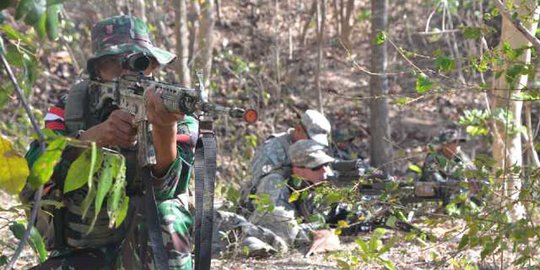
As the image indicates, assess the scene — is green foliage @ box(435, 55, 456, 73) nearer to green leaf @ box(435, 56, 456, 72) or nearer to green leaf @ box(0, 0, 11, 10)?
green leaf @ box(435, 56, 456, 72)

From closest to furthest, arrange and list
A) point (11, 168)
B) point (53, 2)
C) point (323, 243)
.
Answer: point (53, 2), point (11, 168), point (323, 243)

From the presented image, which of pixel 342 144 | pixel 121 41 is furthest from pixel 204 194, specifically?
pixel 342 144

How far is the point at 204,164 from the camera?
297 centimetres

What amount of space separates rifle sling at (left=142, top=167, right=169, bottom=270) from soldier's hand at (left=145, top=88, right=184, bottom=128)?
284 mm

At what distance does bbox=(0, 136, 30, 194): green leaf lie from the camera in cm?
171

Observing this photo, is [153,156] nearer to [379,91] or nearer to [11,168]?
[11,168]

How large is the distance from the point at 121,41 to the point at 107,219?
0.71 meters

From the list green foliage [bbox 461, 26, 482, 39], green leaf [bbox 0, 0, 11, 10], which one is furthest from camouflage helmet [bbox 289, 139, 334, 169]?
green leaf [bbox 0, 0, 11, 10]

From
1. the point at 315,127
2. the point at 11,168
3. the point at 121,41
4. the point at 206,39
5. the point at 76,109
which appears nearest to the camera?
the point at 11,168

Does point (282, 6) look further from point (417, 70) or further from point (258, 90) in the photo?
point (417, 70)

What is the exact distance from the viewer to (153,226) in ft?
9.96

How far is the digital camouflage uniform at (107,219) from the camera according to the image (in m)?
3.19

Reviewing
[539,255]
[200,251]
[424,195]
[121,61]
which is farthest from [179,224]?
[424,195]

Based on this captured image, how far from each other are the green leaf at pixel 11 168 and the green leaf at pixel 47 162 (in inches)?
0.8
